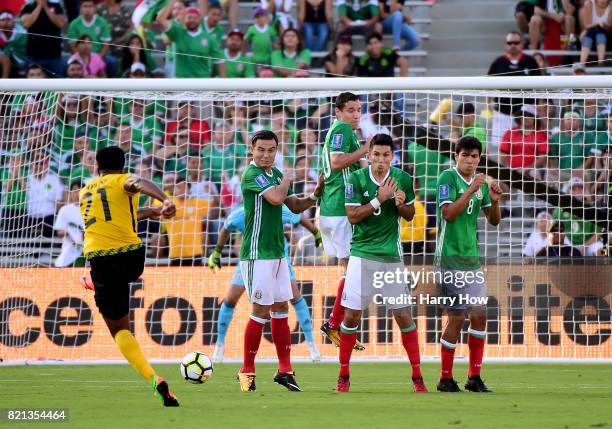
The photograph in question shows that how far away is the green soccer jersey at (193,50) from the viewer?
740 inches

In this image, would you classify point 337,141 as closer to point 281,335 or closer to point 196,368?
point 281,335

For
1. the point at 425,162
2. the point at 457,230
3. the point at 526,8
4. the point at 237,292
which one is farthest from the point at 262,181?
the point at 526,8

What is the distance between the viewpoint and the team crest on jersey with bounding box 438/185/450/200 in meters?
9.44

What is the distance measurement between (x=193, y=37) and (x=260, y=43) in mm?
1161

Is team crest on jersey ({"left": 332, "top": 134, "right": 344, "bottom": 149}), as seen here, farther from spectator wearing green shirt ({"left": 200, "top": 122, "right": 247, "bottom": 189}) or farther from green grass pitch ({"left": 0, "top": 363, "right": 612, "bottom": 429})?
spectator wearing green shirt ({"left": 200, "top": 122, "right": 247, "bottom": 189})

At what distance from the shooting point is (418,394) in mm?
9148

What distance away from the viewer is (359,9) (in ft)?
65.3

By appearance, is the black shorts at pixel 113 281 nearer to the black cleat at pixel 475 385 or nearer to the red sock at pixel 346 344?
the red sock at pixel 346 344

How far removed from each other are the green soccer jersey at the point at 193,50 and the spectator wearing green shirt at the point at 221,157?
128 inches

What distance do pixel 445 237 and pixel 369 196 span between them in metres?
0.78

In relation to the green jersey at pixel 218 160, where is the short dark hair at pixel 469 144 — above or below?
below

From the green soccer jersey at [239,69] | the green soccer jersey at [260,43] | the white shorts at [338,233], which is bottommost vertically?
the white shorts at [338,233]

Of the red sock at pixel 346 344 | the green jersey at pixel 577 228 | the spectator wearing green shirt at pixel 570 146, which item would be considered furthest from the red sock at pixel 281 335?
the spectator wearing green shirt at pixel 570 146

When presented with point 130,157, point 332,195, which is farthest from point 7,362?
point 332,195
